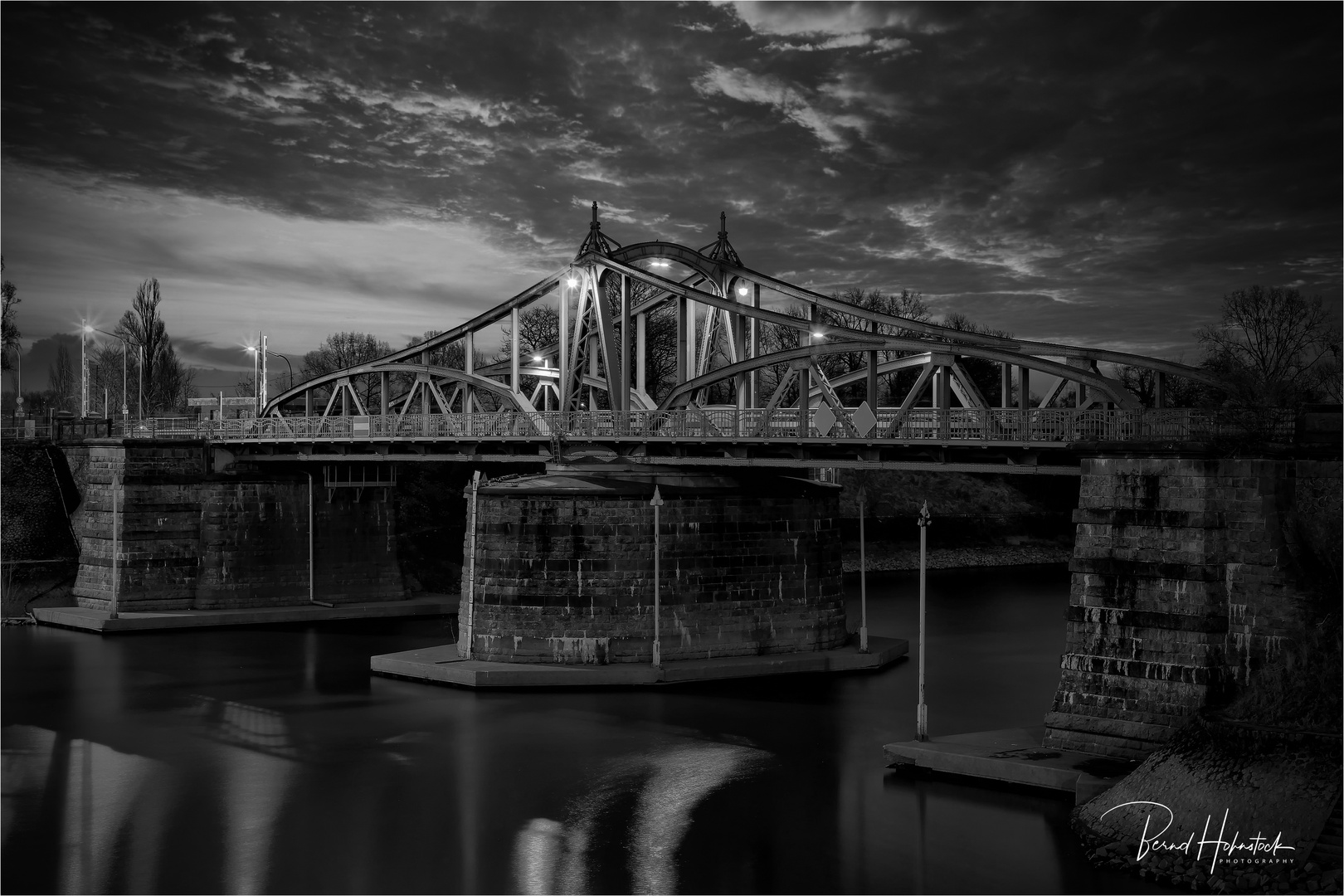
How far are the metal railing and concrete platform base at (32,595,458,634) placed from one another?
216 inches

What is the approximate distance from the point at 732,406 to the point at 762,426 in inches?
160

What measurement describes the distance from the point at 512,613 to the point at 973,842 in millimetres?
13992

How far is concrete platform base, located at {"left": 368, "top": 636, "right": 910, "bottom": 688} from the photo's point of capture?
27578 millimetres

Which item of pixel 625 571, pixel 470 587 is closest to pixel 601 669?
pixel 625 571

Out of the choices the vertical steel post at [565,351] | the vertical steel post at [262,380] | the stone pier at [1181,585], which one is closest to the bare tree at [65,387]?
the vertical steel post at [262,380]

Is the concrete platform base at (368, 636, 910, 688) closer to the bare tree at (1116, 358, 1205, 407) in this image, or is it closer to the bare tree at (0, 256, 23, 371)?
the bare tree at (1116, 358, 1205, 407)

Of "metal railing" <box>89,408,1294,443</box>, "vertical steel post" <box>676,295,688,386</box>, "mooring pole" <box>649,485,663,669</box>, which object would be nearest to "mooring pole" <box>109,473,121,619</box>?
"metal railing" <box>89,408,1294,443</box>

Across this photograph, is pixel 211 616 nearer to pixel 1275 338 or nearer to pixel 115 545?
pixel 115 545

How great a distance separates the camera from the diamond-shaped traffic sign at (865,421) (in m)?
24.3

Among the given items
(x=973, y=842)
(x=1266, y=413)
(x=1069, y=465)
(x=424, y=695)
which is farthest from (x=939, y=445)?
(x=424, y=695)

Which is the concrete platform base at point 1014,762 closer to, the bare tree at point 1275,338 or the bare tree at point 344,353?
the bare tree at point 1275,338

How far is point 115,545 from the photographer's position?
124 ft

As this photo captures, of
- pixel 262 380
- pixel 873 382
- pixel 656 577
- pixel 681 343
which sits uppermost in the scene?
pixel 262 380

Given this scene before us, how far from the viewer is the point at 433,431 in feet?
120
